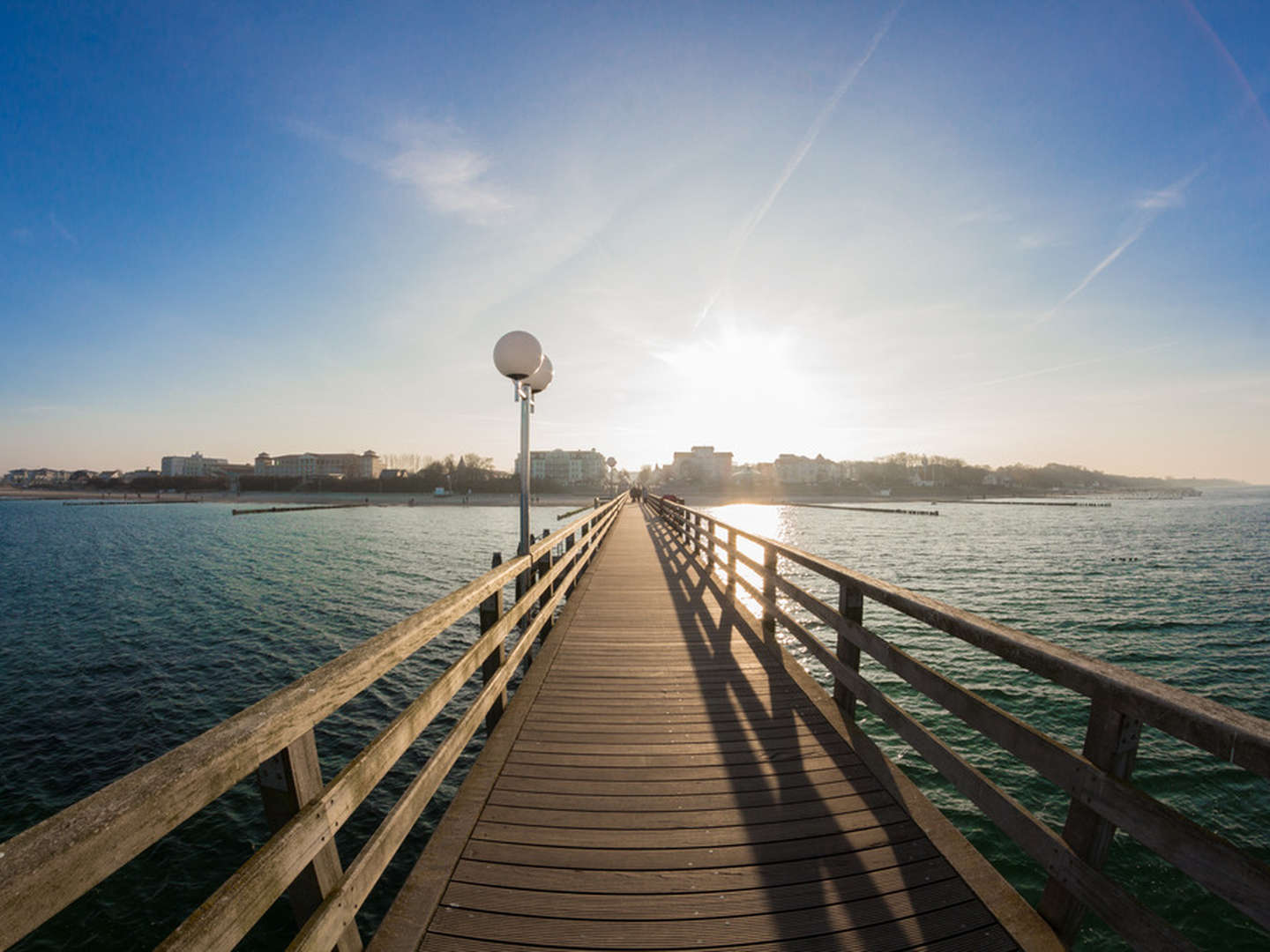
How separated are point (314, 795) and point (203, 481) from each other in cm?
15616

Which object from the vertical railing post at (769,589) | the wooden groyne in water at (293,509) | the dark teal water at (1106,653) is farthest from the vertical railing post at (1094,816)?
the wooden groyne in water at (293,509)

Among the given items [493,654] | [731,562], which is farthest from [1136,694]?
[731,562]

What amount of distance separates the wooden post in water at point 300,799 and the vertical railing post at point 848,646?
2914 millimetres

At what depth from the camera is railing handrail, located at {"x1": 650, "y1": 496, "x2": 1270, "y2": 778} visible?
4.57 ft

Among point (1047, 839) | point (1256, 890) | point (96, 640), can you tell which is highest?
point (1256, 890)

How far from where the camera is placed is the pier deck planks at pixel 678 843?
2.17m

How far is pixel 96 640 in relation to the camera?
12.5 m

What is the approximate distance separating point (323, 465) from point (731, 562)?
166185mm

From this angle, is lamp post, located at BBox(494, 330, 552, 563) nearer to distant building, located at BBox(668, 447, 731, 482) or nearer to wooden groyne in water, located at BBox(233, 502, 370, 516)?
wooden groyne in water, located at BBox(233, 502, 370, 516)

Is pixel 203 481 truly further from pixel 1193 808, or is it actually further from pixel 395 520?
pixel 1193 808

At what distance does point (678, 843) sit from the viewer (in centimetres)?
269

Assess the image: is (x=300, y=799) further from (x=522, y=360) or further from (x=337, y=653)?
Answer: (x=337, y=653)

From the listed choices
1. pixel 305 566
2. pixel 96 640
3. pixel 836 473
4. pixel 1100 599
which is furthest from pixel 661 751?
pixel 836 473

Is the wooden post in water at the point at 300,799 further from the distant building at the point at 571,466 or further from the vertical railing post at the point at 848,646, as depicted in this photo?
the distant building at the point at 571,466
